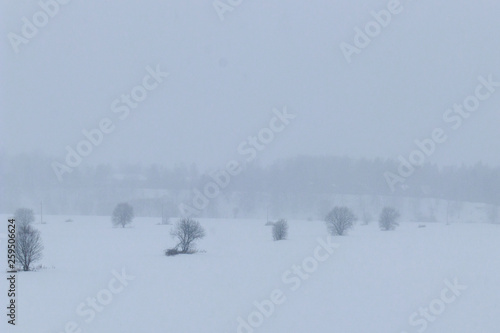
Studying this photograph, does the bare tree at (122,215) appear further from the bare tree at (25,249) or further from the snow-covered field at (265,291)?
the bare tree at (25,249)

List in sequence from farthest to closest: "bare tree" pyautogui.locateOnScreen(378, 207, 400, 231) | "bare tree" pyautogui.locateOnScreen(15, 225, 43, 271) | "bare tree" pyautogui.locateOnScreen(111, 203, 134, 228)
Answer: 1. "bare tree" pyautogui.locateOnScreen(111, 203, 134, 228)
2. "bare tree" pyautogui.locateOnScreen(378, 207, 400, 231)
3. "bare tree" pyautogui.locateOnScreen(15, 225, 43, 271)

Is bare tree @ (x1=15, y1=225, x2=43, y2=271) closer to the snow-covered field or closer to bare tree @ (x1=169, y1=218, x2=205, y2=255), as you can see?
the snow-covered field

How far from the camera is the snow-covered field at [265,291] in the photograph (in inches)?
508

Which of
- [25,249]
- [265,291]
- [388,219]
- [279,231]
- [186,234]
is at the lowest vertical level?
[265,291]

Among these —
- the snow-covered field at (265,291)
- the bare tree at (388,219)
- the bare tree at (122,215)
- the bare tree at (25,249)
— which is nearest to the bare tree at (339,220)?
the bare tree at (388,219)

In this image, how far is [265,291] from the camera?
16.6m

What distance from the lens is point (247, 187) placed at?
3656 inches

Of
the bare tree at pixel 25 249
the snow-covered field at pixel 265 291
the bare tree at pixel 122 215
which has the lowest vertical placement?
the snow-covered field at pixel 265 291

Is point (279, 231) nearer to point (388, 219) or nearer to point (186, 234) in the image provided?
point (186, 234)

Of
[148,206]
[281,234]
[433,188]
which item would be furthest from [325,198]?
[281,234]

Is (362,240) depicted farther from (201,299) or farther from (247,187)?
(247,187)

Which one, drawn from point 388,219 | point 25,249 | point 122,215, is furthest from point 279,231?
point 122,215

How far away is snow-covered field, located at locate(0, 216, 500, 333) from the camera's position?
42.4 feet

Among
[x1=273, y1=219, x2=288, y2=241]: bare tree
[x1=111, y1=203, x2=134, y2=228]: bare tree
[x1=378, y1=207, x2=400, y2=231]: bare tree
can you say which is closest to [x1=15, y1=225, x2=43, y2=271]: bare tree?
[x1=273, y1=219, x2=288, y2=241]: bare tree
